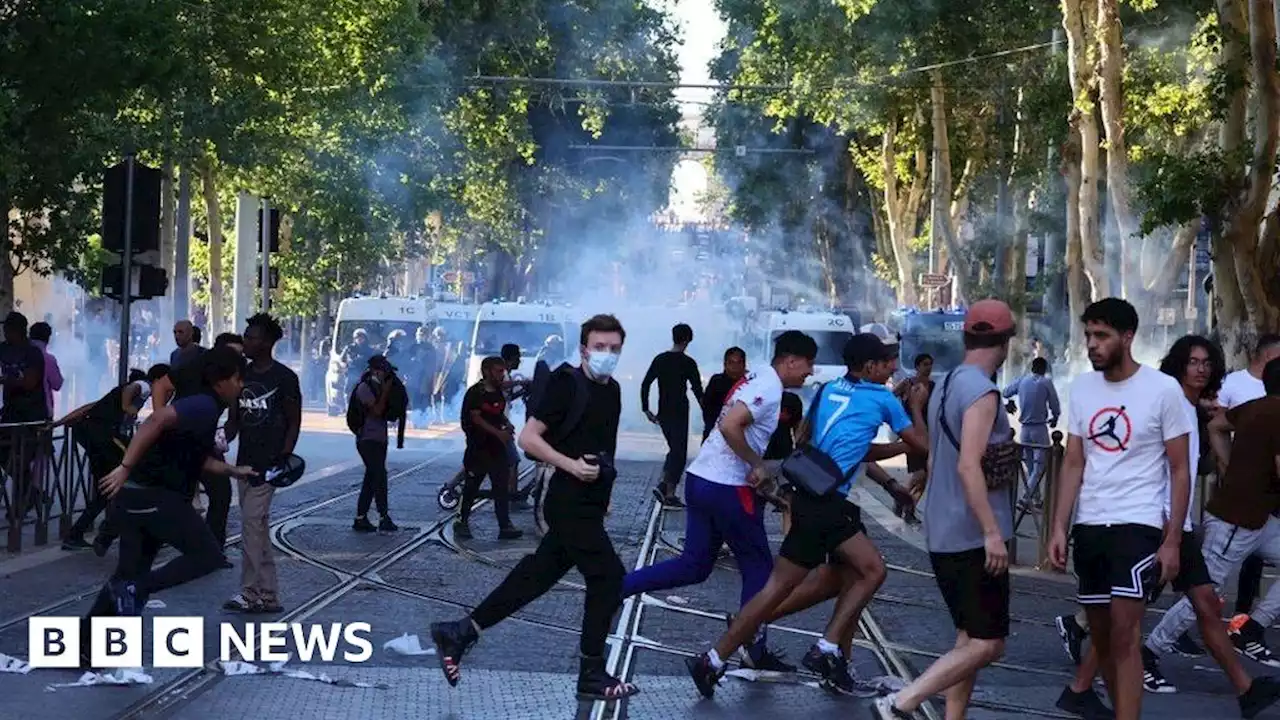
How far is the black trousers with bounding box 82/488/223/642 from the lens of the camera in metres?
9.66

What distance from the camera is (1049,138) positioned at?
36.7 meters

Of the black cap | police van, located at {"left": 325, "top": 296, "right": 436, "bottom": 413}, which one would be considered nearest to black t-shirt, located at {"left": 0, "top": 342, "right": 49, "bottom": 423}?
the black cap

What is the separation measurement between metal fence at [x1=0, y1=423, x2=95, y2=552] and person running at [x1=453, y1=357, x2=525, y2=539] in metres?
2.85

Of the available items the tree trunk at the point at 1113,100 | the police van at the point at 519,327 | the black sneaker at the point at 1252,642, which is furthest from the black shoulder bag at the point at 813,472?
the police van at the point at 519,327

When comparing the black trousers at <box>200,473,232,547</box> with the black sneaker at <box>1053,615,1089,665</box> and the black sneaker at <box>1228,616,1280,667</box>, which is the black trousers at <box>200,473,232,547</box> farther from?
the black sneaker at <box>1228,616,1280,667</box>

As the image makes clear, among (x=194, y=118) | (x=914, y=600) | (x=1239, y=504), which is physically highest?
(x=194, y=118)

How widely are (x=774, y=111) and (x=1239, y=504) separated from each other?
43.3 m

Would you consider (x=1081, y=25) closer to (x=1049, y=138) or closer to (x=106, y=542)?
(x=1049, y=138)

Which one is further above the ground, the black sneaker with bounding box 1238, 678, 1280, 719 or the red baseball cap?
the red baseball cap

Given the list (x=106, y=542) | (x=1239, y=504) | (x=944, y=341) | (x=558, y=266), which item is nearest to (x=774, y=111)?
(x=944, y=341)

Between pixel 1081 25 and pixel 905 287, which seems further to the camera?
pixel 905 287

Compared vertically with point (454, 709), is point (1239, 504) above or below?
above

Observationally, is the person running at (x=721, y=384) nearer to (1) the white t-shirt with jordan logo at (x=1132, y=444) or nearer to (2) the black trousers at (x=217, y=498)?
(2) the black trousers at (x=217, y=498)

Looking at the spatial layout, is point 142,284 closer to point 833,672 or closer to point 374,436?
point 374,436
